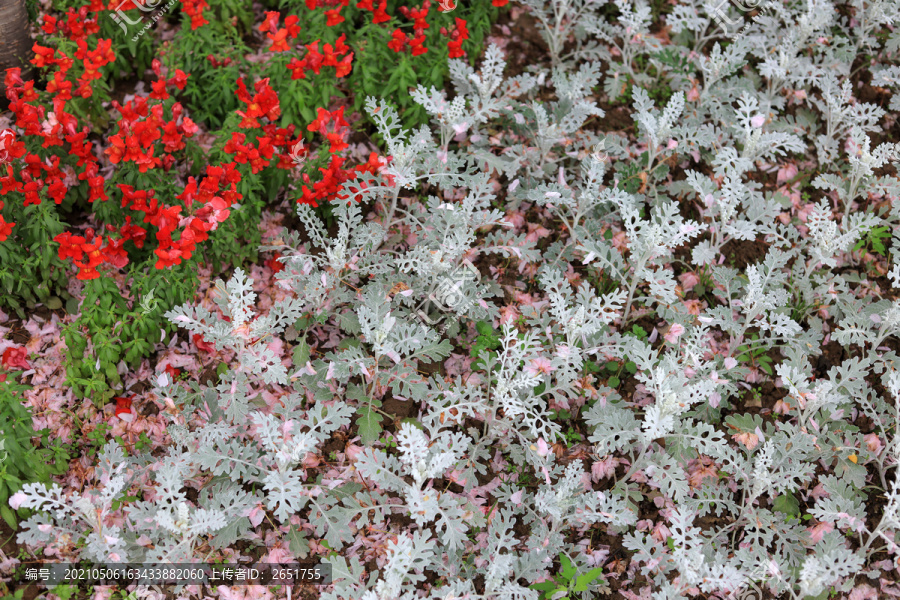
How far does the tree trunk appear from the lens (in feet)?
12.6

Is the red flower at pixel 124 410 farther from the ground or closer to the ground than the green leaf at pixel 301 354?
closer to the ground

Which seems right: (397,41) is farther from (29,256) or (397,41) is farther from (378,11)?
(29,256)

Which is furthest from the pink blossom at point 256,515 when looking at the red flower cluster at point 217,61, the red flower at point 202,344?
the red flower cluster at point 217,61

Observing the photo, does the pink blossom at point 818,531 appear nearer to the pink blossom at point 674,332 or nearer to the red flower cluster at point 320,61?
the pink blossom at point 674,332

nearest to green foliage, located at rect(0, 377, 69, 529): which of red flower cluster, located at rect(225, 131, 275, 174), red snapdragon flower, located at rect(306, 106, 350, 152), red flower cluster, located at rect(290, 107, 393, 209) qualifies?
red flower cluster, located at rect(225, 131, 275, 174)

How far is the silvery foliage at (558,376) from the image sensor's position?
305 centimetres

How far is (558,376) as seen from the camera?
335cm

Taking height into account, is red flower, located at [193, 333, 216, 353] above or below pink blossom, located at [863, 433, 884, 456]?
above

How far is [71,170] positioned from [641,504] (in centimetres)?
357

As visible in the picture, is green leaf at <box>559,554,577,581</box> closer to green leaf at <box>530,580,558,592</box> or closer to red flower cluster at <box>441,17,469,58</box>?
green leaf at <box>530,580,558,592</box>

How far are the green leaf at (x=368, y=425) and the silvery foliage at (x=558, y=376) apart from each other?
0.6 inches

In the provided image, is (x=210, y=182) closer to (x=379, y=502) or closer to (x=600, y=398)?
(x=379, y=502)

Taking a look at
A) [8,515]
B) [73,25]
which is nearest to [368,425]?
[8,515]

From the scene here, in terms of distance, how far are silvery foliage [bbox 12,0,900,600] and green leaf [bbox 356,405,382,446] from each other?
16 millimetres
